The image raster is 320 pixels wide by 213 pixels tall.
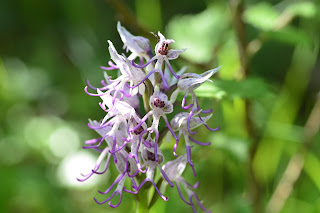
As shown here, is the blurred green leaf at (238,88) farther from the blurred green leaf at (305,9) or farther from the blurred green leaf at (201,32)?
the blurred green leaf at (201,32)

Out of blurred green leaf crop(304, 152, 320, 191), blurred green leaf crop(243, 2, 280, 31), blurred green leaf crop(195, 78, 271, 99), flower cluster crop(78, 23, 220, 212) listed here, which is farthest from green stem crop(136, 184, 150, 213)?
blurred green leaf crop(304, 152, 320, 191)

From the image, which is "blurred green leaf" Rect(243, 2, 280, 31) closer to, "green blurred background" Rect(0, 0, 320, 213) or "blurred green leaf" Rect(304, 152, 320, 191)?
"green blurred background" Rect(0, 0, 320, 213)

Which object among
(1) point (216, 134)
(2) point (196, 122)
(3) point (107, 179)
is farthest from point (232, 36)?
(2) point (196, 122)

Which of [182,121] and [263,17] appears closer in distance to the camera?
[182,121]

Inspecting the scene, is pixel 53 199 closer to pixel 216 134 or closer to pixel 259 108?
pixel 216 134

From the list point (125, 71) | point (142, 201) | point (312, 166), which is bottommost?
point (312, 166)

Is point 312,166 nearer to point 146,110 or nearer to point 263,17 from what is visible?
point 263,17

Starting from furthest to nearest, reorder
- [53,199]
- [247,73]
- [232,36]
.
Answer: [232,36], [53,199], [247,73]

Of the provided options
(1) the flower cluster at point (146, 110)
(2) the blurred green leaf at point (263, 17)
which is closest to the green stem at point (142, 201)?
(1) the flower cluster at point (146, 110)

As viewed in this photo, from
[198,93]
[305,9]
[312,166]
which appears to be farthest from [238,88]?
[312,166]
